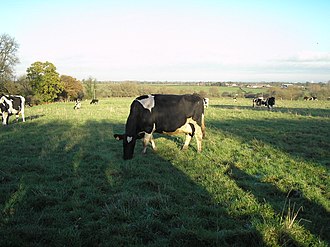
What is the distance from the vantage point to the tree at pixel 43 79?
49656mm

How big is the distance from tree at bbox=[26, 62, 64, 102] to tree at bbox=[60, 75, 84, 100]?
26.1 feet

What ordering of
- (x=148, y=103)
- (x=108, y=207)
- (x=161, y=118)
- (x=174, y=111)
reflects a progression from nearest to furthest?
(x=108, y=207) → (x=148, y=103) → (x=161, y=118) → (x=174, y=111)

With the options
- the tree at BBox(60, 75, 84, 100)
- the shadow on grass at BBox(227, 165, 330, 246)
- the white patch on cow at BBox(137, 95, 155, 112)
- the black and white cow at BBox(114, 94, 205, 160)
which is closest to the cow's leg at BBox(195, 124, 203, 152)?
the black and white cow at BBox(114, 94, 205, 160)

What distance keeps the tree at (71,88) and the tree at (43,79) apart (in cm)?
796

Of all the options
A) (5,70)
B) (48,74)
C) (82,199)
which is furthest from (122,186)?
(48,74)

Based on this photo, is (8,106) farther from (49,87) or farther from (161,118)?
(49,87)

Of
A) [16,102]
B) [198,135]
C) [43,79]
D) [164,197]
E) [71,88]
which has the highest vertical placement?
[43,79]

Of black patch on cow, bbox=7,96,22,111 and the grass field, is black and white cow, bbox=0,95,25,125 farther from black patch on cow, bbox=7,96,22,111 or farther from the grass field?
the grass field

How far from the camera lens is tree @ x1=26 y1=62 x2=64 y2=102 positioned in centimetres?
4966

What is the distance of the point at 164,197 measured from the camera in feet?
17.7

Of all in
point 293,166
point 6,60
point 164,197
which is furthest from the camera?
point 6,60

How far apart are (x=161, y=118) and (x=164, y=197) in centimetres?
441

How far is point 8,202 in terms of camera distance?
5070 mm

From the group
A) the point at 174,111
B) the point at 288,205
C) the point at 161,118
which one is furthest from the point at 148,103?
the point at 288,205
